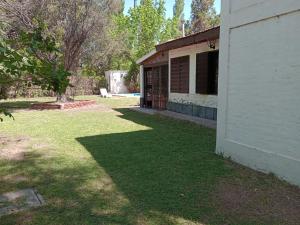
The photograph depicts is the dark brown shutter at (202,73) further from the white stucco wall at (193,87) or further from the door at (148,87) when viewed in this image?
the door at (148,87)

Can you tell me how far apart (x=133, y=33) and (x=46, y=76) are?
35291 mm

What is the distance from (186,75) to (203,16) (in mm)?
Answer: 36547

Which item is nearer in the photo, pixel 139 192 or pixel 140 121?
pixel 139 192

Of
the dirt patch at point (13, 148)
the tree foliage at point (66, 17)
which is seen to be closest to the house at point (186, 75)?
the tree foliage at point (66, 17)

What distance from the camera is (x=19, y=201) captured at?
4.41 meters

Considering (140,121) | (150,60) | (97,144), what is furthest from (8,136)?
(150,60)

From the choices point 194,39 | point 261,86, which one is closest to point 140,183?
point 261,86

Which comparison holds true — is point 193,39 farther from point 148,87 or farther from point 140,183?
point 140,183

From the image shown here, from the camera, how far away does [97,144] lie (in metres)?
7.93

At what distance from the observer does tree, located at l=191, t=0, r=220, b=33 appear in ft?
151

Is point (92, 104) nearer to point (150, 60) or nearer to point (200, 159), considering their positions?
point (150, 60)

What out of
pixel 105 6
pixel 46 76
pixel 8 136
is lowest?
pixel 8 136

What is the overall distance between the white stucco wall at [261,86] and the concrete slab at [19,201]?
364 cm

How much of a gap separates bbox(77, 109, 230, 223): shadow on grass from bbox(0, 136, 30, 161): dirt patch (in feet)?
4.69
